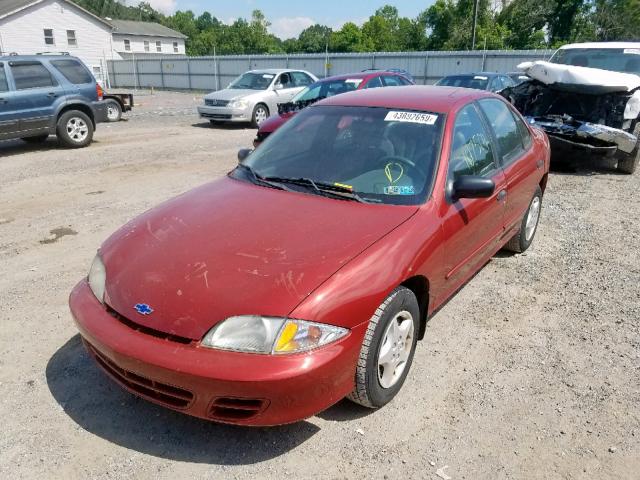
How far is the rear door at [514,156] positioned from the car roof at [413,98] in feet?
0.73

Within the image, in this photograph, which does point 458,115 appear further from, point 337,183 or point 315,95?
point 315,95

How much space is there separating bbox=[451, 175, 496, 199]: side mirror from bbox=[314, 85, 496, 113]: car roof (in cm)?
64

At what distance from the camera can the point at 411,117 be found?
3.49 metres

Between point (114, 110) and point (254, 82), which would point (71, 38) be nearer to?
point (114, 110)

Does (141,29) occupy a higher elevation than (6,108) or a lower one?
higher

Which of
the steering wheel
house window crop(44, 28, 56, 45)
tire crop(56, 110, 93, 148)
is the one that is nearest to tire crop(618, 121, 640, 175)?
the steering wheel

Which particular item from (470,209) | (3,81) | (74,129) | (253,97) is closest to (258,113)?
(253,97)

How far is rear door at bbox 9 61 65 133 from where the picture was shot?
32.3 ft

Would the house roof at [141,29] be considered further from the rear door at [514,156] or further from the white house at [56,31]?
the rear door at [514,156]

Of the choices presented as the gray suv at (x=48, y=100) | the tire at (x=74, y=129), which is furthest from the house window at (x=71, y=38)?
the tire at (x=74, y=129)

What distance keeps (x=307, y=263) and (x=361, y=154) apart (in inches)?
47.0

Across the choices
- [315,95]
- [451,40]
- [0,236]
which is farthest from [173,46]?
[0,236]

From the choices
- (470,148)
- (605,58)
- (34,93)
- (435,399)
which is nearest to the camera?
(435,399)

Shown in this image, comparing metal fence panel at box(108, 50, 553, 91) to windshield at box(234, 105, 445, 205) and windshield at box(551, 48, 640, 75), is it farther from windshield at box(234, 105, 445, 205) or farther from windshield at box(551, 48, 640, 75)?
windshield at box(234, 105, 445, 205)
